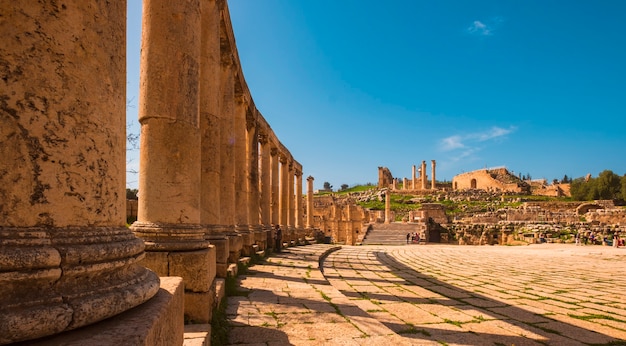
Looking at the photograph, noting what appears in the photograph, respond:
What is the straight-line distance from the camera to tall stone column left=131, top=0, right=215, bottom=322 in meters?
4.35

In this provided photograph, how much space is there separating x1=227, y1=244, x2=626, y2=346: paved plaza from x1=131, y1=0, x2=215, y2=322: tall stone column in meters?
1.05

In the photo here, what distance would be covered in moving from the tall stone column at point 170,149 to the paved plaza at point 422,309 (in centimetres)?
105

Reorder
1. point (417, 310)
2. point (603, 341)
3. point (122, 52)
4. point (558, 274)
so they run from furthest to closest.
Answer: point (558, 274), point (417, 310), point (603, 341), point (122, 52)

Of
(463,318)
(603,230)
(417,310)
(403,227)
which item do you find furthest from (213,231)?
(403,227)

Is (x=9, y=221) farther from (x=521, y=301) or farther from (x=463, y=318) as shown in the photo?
(x=521, y=301)

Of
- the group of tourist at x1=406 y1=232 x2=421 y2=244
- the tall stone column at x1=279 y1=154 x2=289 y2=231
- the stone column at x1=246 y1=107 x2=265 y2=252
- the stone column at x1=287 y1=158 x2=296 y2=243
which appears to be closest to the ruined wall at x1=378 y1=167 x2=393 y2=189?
the group of tourist at x1=406 y1=232 x2=421 y2=244

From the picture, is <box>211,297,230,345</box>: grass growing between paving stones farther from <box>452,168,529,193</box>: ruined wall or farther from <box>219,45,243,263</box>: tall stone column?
<box>452,168,529,193</box>: ruined wall

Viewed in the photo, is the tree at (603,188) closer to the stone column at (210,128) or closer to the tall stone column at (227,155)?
the tall stone column at (227,155)

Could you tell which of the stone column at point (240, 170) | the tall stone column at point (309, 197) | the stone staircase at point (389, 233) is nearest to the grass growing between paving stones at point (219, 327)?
the stone column at point (240, 170)

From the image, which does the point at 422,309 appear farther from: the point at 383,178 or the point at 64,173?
the point at 383,178

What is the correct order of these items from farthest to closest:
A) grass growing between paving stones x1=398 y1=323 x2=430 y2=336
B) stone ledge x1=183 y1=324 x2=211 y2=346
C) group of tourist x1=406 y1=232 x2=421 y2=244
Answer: group of tourist x1=406 y1=232 x2=421 y2=244 → grass growing between paving stones x1=398 y1=323 x2=430 y2=336 → stone ledge x1=183 y1=324 x2=211 y2=346

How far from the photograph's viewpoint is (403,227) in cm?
3806

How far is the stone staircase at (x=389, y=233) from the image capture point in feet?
104

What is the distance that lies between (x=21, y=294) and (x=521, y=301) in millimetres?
7901
